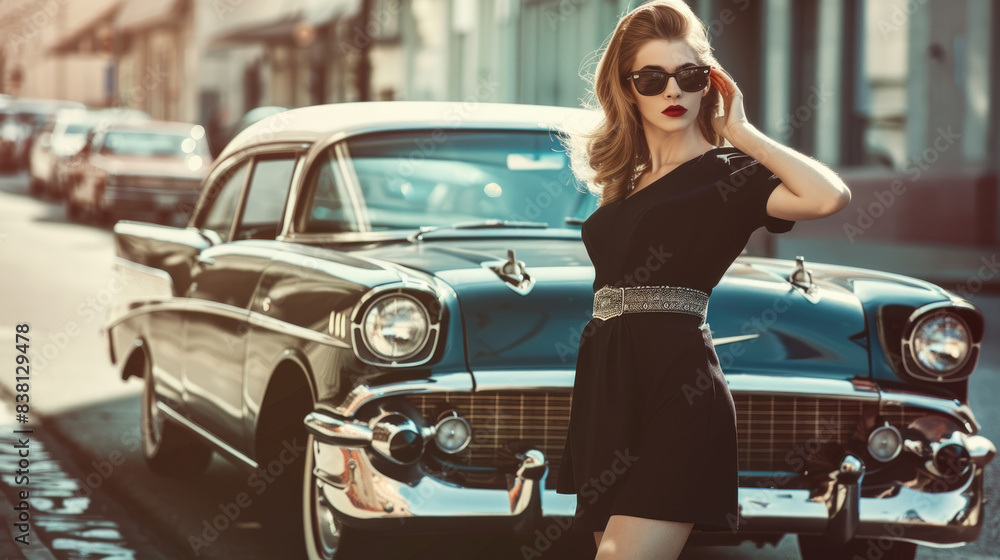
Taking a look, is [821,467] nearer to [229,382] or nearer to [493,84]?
[229,382]

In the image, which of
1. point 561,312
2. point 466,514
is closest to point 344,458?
point 466,514

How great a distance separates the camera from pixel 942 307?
4.58 meters

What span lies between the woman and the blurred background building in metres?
1.23

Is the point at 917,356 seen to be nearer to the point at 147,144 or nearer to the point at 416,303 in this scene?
the point at 416,303

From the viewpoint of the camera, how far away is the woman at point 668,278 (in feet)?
10.2

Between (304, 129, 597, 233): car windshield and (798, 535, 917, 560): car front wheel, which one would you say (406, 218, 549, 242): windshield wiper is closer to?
(304, 129, 597, 233): car windshield

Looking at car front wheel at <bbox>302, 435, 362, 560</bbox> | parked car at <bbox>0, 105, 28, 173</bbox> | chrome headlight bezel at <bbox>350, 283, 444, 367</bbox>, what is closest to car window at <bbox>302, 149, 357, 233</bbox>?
car front wheel at <bbox>302, 435, 362, 560</bbox>

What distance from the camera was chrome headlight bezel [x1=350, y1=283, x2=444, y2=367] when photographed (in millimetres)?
4312

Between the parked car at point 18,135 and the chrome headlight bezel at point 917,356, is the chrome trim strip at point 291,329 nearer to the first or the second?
the chrome headlight bezel at point 917,356

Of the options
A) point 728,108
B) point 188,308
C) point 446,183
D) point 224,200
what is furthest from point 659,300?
point 224,200

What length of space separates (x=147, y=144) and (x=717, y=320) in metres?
21.8

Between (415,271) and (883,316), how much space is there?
1392mm

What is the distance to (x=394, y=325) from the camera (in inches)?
171

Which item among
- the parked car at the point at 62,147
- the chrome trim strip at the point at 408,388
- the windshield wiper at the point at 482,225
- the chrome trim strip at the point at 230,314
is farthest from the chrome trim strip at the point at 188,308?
the parked car at the point at 62,147
